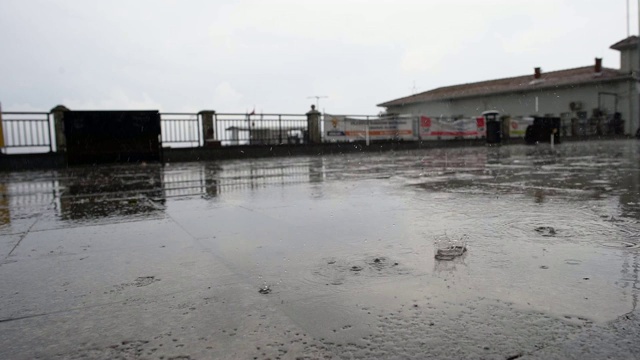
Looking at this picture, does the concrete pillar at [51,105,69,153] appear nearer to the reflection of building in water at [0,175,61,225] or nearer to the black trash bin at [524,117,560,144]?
the reflection of building in water at [0,175,61,225]

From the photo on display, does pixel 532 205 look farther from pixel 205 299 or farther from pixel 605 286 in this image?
pixel 205 299

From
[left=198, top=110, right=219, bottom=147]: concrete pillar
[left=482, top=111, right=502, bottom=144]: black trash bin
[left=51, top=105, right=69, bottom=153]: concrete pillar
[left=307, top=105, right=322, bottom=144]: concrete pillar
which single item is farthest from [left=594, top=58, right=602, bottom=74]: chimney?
[left=51, top=105, right=69, bottom=153]: concrete pillar

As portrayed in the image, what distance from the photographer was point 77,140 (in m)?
15.4

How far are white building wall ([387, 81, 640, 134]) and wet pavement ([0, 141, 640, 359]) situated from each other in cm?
4077

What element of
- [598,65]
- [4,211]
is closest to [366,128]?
[4,211]

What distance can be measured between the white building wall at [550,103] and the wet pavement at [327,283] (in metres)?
40.8

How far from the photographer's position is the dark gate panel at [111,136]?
15.4 m

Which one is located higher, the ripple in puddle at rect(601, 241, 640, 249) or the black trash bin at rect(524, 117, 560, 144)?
the black trash bin at rect(524, 117, 560, 144)

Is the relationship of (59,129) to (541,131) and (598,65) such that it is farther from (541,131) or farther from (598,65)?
(598,65)

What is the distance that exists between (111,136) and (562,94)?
39.6 m

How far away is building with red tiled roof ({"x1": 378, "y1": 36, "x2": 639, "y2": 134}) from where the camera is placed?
38.4 m

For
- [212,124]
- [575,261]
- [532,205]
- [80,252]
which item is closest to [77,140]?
[212,124]

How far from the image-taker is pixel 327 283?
245cm

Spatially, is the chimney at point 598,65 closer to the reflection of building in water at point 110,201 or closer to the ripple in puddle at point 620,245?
the reflection of building in water at point 110,201
